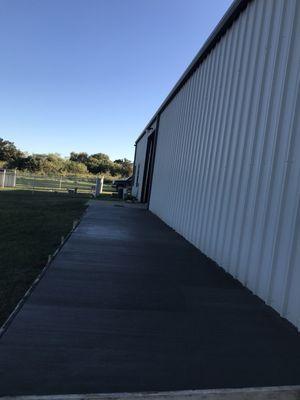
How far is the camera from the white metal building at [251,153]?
461 cm

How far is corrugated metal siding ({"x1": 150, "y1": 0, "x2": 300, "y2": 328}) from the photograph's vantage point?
4.60 meters

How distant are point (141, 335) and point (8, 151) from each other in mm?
77457

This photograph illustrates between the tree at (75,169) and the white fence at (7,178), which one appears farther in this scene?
the tree at (75,169)

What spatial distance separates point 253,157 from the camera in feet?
18.9

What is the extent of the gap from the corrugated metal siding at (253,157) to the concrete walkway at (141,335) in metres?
0.49

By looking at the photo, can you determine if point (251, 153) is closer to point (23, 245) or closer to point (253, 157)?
point (253, 157)

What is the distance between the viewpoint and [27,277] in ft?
19.4

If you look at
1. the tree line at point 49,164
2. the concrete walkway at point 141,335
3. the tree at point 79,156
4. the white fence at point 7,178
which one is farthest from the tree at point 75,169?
the concrete walkway at point 141,335

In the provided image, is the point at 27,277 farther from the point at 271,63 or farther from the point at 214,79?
the point at 214,79

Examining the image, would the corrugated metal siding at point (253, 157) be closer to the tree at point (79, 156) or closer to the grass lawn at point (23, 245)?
the grass lawn at point (23, 245)

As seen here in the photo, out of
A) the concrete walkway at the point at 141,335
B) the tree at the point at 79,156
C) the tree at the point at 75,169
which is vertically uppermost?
the tree at the point at 79,156

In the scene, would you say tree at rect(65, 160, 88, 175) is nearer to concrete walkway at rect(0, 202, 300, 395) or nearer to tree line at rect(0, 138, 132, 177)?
tree line at rect(0, 138, 132, 177)

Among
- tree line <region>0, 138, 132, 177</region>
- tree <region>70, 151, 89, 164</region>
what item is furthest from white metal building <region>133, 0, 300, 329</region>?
tree <region>70, 151, 89, 164</region>

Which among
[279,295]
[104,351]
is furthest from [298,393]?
[279,295]
